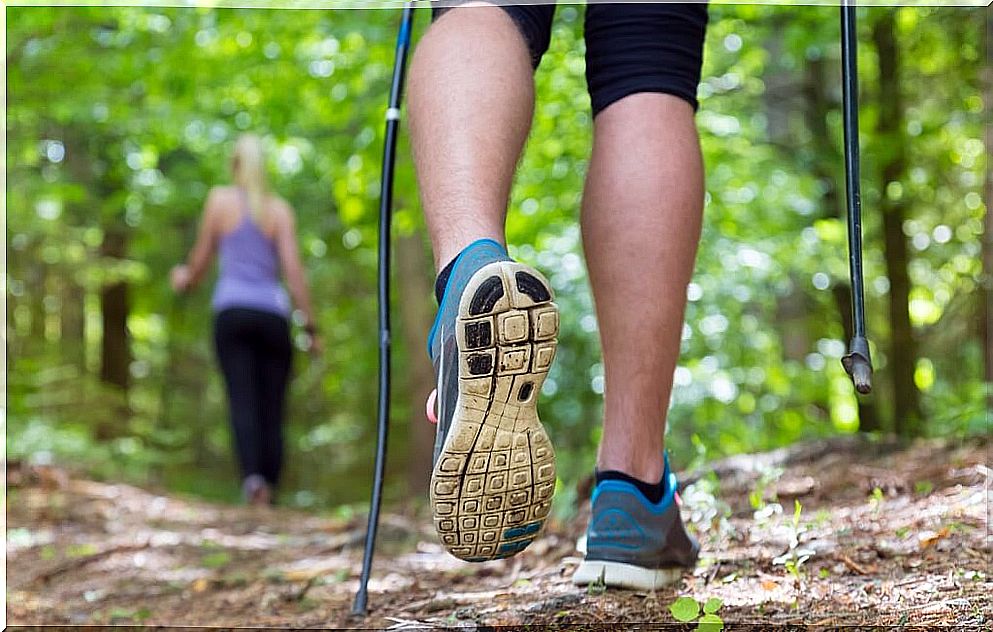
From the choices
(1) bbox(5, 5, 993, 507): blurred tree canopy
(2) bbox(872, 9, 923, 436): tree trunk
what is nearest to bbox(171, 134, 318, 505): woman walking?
(1) bbox(5, 5, 993, 507): blurred tree canopy

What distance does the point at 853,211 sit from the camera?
1507 millimetres

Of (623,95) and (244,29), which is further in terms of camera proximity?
(244,29)

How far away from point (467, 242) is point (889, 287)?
4604mm

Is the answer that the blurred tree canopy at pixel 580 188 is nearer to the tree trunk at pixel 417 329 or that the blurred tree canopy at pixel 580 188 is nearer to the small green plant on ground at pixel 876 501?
the tree trunk at pixel 417 329

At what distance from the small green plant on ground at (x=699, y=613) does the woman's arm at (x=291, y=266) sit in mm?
3732

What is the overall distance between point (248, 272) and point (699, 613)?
401 centimetres

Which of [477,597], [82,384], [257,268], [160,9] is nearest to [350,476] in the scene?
[82,384]

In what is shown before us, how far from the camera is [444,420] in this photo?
135cm

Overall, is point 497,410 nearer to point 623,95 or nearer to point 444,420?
point 444,420

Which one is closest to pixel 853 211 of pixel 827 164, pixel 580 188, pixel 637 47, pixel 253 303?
pixel 637 47

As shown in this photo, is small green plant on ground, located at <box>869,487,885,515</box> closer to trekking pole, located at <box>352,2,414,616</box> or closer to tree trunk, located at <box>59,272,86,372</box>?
trekking pole, located at <box>352,2,414,616</box>

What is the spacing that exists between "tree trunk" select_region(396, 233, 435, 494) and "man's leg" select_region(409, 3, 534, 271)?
379cm

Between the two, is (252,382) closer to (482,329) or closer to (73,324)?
(482,329)

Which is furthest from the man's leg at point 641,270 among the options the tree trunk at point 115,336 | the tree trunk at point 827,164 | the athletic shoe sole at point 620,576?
the tree trunk at point 115,336
